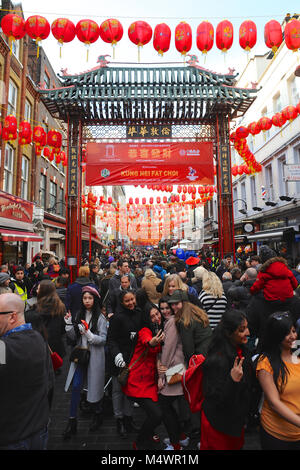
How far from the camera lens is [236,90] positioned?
12.4 meters

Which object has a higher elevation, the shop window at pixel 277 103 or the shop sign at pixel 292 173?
the shop window at pixel 277 103

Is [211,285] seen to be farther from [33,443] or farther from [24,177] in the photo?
[24,177]

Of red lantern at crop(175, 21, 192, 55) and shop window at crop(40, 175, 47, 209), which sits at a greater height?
red lantern at crop(175, 21, 192, 55)

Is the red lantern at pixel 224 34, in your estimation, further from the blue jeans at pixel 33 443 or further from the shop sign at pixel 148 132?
the blue jeans at pixel 33 443

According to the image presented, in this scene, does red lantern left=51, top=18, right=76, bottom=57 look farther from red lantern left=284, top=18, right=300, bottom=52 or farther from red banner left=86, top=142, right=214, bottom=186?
red banner left=86, top=142, right=214, bottom=186

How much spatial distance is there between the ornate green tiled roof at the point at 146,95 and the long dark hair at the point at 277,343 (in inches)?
459

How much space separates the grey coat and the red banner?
916 centimetres

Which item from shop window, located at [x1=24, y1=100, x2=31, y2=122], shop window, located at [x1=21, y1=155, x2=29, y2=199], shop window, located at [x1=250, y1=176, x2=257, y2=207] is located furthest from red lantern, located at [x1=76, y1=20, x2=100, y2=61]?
shop window, located at [x1=250, y1=176, x2=257, y2=207]

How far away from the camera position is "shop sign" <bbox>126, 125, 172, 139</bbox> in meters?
12.8

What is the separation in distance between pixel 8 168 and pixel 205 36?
40.3 feet

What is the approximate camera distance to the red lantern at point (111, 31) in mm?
6957

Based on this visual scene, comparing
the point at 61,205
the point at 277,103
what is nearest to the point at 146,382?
the point at 277,103

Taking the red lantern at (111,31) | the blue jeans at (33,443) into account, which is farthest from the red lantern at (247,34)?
the blue jeans at (33,443)
